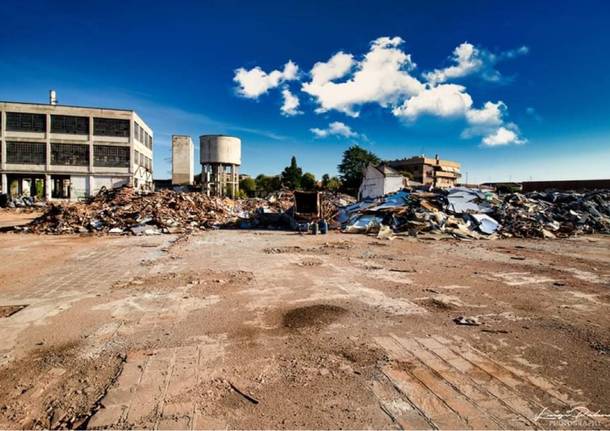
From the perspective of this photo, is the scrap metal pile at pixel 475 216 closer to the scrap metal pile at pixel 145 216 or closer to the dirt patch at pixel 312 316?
the scrap metal pile at pixel 145 216

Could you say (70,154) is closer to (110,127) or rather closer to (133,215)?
(110,127)

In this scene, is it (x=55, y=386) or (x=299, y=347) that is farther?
(x=299, y=347)

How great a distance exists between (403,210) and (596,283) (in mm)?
10100

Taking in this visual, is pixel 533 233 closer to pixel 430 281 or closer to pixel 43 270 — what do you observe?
pixel 430 281

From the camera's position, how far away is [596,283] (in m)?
6.54

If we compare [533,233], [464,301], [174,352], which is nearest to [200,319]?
[174,352]

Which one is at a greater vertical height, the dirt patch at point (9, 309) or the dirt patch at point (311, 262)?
the dirt patch at point (311, 262)

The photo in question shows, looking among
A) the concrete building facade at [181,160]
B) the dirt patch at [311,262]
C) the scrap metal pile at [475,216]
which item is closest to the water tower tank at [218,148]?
the concrete building facade at [181,160]

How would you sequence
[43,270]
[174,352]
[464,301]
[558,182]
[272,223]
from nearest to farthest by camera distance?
[174,352] → [464,301] → [43,270] → [272,223] → [558,182]

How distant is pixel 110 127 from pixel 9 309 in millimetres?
35760

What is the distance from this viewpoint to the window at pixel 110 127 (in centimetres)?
3372

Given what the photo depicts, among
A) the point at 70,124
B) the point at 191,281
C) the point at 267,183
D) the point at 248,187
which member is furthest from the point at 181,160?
the point at 191,281

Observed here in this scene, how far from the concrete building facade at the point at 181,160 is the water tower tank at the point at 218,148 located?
51.7 ft

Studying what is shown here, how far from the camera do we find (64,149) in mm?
32906
